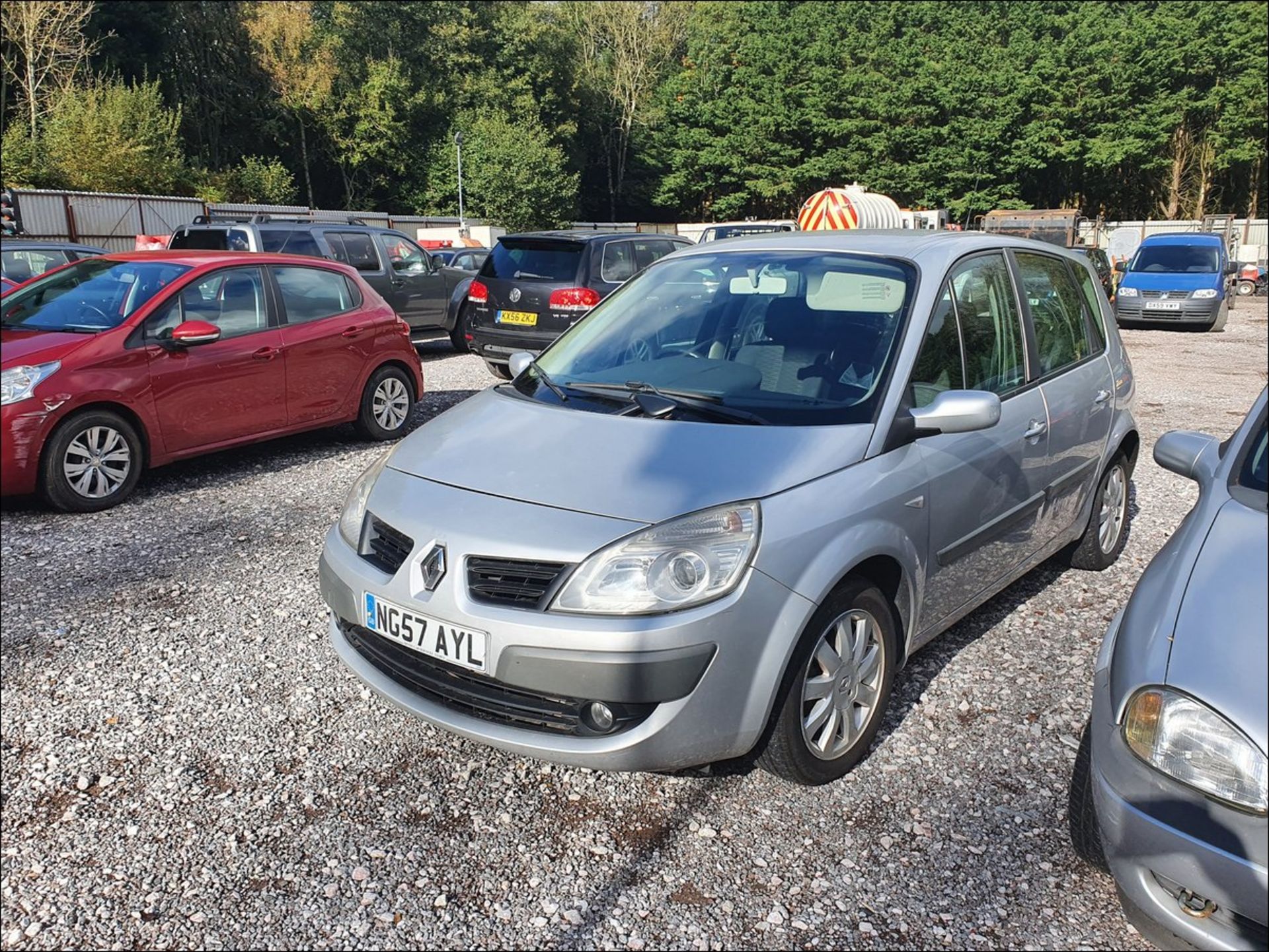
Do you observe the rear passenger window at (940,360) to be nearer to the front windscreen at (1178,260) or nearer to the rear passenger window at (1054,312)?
the rear passenger window at (1054,312)

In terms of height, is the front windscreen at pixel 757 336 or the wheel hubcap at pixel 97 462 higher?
the front windscreen at pixel 757 336

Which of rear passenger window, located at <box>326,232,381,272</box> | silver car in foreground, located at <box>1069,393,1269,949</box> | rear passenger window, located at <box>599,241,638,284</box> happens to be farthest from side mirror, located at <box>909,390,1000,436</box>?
rear passenger window, located at <box>326,232,381,272</box>

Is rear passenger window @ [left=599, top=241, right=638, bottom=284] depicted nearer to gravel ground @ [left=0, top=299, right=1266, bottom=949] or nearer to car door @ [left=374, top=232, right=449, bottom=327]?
car door @ [left=374, top=232, right=449, bottom=327]

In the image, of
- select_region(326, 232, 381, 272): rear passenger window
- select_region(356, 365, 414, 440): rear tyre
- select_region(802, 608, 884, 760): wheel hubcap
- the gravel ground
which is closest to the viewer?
the gravel ground

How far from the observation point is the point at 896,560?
120 inches

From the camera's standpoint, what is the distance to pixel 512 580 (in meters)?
2.67

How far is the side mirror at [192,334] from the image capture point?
6199mm

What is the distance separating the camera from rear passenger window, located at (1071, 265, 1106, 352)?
15.6 ft

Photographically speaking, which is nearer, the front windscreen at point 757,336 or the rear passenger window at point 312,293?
the front windscreen at point 757,336

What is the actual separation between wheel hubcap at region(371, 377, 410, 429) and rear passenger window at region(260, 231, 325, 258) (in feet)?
13.4

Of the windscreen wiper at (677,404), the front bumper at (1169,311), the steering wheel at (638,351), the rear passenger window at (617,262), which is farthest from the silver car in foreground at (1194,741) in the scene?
the front bumper at (1169,311)

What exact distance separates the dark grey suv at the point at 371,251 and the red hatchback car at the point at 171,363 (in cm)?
343

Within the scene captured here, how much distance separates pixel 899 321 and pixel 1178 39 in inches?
2098

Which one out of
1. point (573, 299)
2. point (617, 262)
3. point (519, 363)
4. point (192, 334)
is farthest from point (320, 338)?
point (617, 262)
